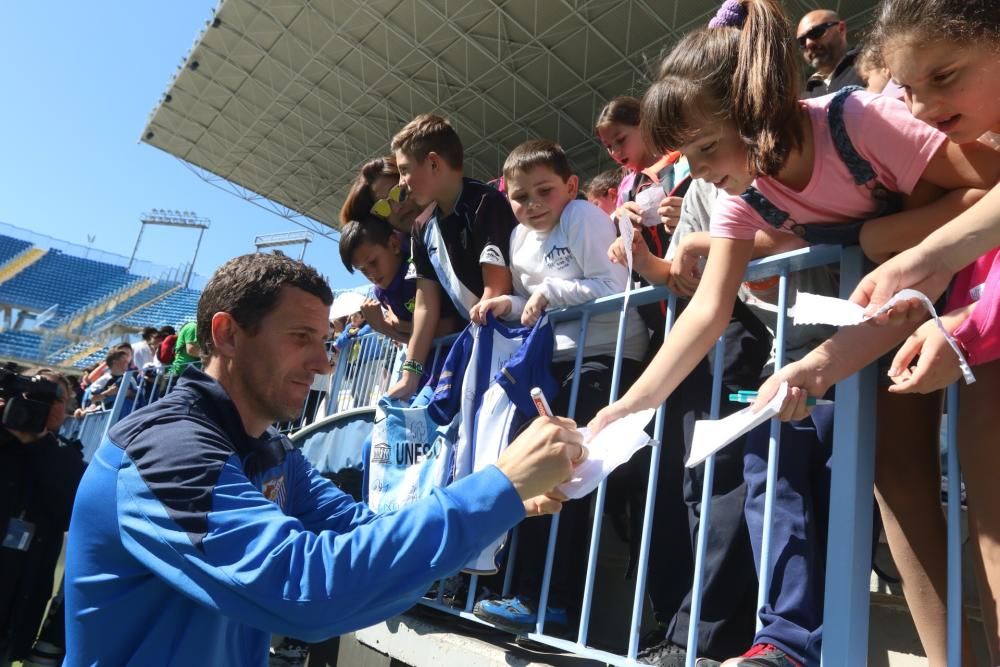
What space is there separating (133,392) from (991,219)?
805cm

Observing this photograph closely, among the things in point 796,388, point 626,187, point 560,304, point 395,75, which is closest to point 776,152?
point 796,388

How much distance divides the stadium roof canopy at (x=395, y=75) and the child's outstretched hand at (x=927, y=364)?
10.9m

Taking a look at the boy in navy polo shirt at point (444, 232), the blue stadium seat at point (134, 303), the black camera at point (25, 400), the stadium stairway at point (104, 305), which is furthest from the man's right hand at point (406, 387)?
the stadium stairway at point (104, 305)

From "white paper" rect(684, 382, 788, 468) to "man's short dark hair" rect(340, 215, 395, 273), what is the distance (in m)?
2.46

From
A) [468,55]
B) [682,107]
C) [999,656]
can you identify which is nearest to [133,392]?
[682,107]

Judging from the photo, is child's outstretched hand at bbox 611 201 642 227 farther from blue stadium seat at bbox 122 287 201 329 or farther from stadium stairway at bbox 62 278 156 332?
stadium stairway at bbox 62 278 156 332

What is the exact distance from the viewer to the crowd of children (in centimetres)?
127

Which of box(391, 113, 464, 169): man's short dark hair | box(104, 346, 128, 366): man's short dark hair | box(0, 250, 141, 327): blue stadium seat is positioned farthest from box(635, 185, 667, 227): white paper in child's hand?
box(0, 250, 141, 327): blue stadium seat

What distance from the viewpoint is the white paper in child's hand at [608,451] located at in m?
1.40

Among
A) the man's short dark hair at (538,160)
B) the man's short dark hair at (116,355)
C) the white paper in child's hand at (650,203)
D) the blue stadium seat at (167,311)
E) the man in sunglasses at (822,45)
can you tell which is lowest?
the white paper in child's hand at (650,203)

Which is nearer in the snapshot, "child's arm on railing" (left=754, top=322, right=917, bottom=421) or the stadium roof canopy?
"child's arm on railing" (left=754, top=322, right=917, bottom=421)

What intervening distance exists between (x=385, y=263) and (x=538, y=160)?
109 cm

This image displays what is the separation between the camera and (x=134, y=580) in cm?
147

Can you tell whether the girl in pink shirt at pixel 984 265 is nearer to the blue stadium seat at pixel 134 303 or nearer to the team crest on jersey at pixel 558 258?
the team crest on jersey at pixel 558 258
